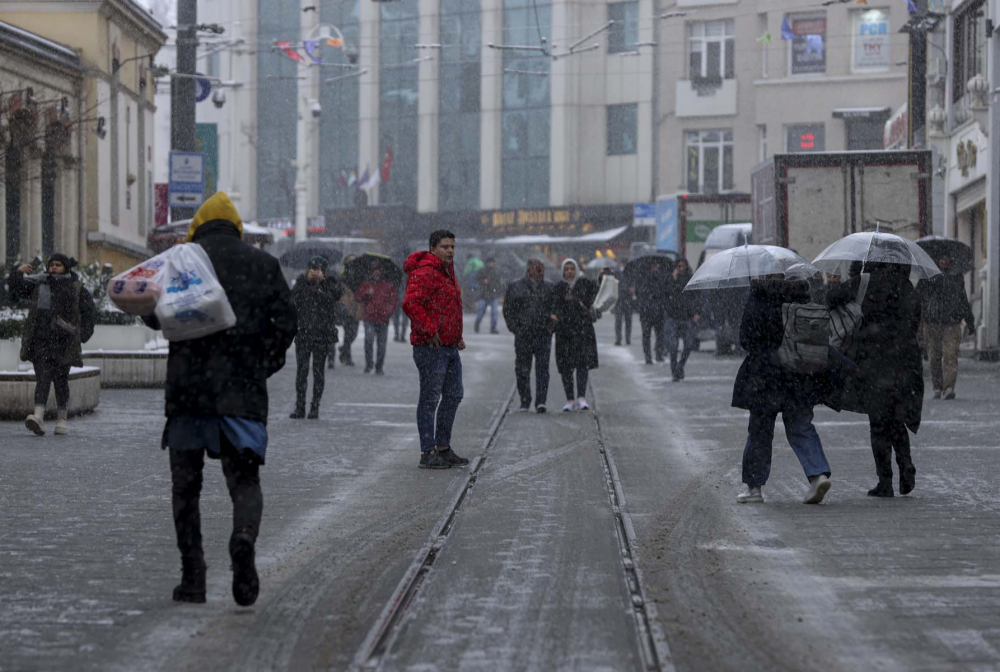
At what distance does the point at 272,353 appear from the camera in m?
6.53

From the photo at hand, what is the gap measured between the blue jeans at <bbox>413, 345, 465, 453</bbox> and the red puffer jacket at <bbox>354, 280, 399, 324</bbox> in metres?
10.7

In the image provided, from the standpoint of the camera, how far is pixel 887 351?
399 inches

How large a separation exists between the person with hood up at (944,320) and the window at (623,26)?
3868 cm

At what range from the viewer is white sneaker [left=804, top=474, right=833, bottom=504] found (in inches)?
374

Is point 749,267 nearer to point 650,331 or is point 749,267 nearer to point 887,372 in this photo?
point 887,372

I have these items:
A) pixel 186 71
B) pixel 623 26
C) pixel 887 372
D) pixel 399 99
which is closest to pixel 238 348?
pixel 887 372

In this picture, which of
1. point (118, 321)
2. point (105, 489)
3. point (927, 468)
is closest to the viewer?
point (105, 489)

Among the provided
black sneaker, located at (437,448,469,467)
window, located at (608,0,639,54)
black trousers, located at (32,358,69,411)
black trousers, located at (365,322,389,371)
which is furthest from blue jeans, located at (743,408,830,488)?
window, located at (608,0,639,54)

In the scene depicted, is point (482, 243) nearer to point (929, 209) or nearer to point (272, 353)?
point (929, 209)

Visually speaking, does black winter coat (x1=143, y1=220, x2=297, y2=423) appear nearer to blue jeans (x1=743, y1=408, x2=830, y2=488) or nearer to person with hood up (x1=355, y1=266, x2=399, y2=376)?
blue jeans (x1=743, y1=408, x2=830, y2=488)

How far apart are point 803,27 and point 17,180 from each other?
32.1m

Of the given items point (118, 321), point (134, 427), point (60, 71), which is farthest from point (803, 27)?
point (134, 427)

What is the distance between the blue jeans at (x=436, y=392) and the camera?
11.6 meters

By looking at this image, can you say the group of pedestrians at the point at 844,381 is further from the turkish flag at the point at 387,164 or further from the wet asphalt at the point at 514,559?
the turkish flag at the point at 387,164
